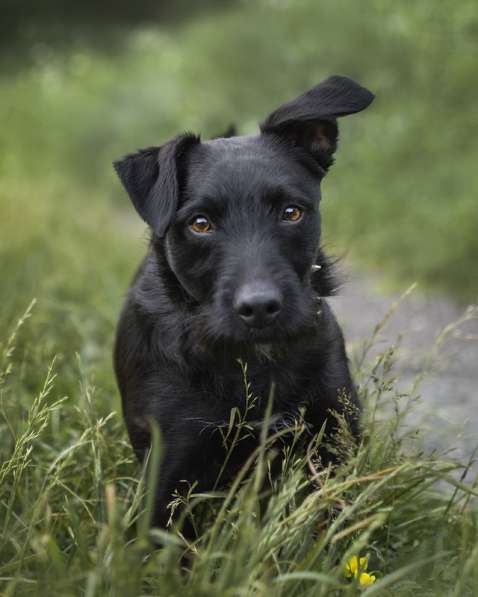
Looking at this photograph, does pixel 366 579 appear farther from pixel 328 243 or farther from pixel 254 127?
pixel 254 127

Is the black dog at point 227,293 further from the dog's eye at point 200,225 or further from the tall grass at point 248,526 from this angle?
the tall grass at point 248,526

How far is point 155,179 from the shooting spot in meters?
3.15

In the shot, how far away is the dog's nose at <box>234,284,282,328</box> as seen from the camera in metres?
2.73

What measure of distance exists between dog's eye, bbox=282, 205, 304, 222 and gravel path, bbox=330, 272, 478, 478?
494mm

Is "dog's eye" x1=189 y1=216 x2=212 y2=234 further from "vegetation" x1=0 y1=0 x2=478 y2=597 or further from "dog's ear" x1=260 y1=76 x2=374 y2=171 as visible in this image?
"vegetation" x1=0 y1=0 x2=478 y2=597

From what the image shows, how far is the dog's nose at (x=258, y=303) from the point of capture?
2727mm

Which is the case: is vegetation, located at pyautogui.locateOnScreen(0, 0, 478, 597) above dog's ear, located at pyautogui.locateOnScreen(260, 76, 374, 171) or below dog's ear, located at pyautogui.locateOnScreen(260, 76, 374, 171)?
below

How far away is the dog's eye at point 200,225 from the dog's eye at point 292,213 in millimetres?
294

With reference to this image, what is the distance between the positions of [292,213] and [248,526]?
1.36 metres

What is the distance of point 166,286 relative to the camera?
3.26 metres

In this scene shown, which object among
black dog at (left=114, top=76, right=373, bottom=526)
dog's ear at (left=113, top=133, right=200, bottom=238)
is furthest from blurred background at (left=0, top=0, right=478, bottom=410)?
dog's ear at (left=113, top=133, right=200, bottom=238)

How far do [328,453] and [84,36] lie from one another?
22.3ft

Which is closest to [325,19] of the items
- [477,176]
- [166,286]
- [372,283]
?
[477,176]

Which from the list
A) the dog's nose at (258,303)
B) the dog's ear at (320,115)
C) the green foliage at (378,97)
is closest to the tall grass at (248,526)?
the dog's nose at (258,303)
